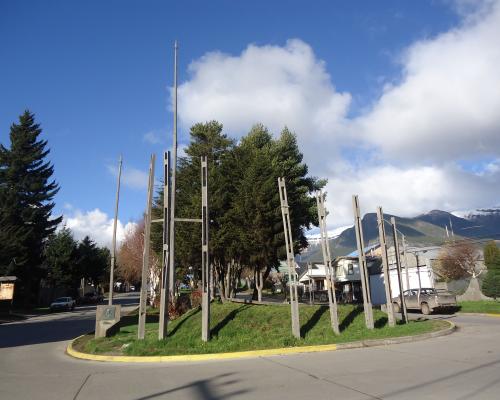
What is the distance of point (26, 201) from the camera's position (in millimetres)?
53531

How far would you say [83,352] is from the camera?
13.8 m

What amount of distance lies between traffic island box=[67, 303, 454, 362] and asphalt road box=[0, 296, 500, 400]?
702 millimetres

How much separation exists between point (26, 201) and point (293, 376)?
5223 cm

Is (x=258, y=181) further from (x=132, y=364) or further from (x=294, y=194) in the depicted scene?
(x=132, y=364)

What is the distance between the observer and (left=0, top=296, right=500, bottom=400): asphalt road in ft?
24.4

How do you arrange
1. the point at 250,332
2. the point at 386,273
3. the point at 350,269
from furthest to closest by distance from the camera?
the point at 350,269 → the point at 386,273 → the point at 250,332

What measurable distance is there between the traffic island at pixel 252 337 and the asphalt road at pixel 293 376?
0.70m

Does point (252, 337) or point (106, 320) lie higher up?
point (106, 320)

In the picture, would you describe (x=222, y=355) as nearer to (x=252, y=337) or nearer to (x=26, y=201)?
(x=252, y=337)

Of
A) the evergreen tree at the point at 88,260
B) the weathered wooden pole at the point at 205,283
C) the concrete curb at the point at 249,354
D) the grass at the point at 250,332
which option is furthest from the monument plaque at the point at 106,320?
the evergreen tree at the point at 88,260

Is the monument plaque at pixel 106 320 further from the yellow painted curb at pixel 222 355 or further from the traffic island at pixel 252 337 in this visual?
the yellow painted curb at pixel 222 355

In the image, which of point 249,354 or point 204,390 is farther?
point 249,354

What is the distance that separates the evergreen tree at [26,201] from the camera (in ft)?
158

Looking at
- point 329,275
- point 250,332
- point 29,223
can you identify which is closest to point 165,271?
point 250,332
